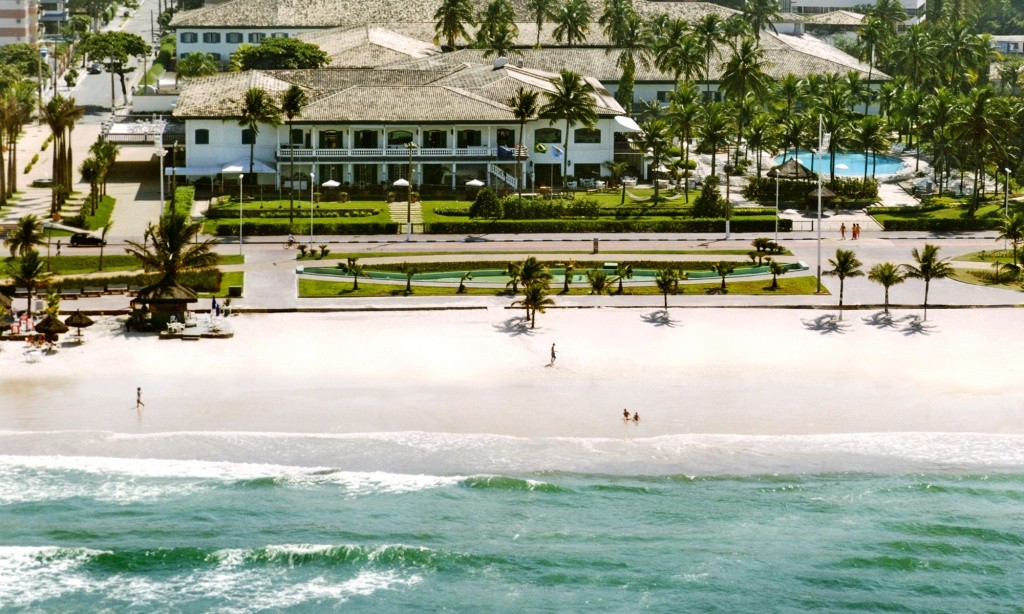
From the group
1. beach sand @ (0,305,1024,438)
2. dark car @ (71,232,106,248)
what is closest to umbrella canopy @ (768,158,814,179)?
beach sand @ (0,305,1024,438)

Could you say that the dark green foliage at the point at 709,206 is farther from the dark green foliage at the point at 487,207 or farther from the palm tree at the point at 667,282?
the palm tree at the point at 667,282

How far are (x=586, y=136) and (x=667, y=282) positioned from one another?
47.2m

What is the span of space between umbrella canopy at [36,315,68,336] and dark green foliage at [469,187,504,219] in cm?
4169

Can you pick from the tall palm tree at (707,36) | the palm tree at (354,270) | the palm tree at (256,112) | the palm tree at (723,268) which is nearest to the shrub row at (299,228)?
the palm tree at (256,112)

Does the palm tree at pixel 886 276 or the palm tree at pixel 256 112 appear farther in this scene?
the palm tree at pixel 256 112

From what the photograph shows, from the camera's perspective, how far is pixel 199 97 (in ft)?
442

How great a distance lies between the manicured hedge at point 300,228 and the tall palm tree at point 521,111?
477 inches

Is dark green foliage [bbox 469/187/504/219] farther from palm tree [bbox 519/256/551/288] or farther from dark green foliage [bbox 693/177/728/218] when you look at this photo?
palm tree [bbox 519/256/551/288]

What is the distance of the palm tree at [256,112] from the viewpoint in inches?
4838

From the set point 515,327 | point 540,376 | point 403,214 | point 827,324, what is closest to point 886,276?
point 827,324

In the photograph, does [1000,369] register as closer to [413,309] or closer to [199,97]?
[413,309]

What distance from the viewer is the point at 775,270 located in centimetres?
9731

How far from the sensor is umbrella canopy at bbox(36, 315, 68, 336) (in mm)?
82000

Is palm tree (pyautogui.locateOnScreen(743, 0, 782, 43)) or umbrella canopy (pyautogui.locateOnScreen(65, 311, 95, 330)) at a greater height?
palm tree (pyautogui.locateOnScreen(743, 0, 782, 43))
